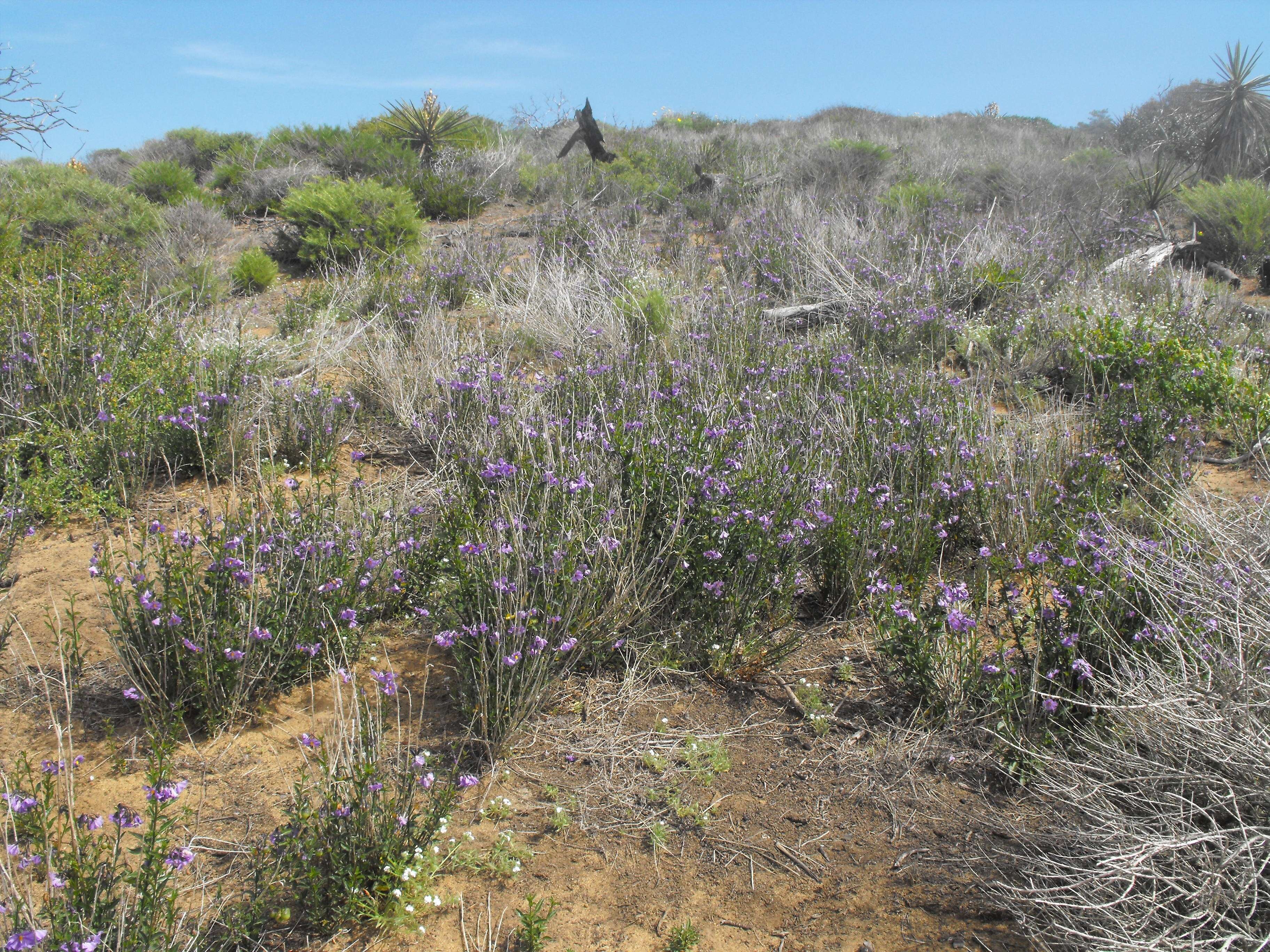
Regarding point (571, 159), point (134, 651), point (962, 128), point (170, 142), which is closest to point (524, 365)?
point (134, 651)

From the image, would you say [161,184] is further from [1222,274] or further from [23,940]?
[1222,274]

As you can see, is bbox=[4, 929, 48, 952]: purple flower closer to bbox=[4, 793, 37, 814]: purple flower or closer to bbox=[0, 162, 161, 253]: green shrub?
bbox=[4, 793, 37, 814]: purple flower

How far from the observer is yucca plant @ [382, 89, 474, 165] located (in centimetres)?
1343

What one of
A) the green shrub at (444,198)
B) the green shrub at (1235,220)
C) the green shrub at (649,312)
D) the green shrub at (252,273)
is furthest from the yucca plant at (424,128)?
the green shrub at (1235,220)

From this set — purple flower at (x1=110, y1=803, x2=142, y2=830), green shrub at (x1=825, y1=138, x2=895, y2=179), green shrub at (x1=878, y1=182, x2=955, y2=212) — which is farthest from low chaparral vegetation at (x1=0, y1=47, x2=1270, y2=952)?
green shrub at (x1=825, y1=138, x2=895, y2=179)

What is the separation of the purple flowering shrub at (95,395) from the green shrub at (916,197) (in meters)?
8.70

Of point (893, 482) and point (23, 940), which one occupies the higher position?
point (893, 482)

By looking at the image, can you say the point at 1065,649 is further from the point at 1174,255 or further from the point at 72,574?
the point at 1174,255

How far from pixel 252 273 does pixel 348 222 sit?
1170 mm

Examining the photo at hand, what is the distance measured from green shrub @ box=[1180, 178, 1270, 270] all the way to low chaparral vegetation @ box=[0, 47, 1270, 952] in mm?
2287

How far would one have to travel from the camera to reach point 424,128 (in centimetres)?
1351

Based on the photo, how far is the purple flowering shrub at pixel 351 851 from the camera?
2.15m

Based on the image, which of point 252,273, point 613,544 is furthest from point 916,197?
point 613,544

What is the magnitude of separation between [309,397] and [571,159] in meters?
10.5
